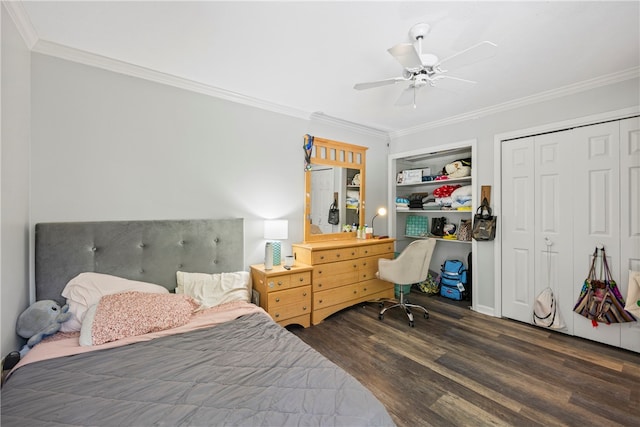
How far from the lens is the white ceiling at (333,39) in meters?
1.65

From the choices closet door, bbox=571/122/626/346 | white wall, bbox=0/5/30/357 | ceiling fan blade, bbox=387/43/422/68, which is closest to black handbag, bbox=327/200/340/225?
ceiling fan blade, bbox=387/43/422/68

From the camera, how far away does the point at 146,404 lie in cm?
115

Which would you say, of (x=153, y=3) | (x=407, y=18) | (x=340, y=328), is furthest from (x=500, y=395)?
(x=153, y=3)

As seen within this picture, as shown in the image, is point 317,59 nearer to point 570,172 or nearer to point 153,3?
point 153,3

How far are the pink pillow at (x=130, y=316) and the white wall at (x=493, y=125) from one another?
340cm

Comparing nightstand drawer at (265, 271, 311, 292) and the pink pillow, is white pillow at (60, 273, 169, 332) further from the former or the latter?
nightstand drawer at (265, 271, 311, 292)

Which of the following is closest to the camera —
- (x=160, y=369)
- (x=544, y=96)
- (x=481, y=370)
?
(x=160, y=369)

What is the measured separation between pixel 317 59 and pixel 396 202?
2.85 m

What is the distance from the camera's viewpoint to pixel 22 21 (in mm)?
1734

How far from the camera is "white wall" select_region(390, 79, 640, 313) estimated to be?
8.23 ft

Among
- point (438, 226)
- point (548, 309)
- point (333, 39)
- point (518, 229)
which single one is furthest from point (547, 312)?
point (333, 39)

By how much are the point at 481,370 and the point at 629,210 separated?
80.0 inches

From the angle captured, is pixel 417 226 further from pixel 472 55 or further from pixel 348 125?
pixel 472 55

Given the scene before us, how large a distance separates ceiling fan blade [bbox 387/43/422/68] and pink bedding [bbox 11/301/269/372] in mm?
2172
